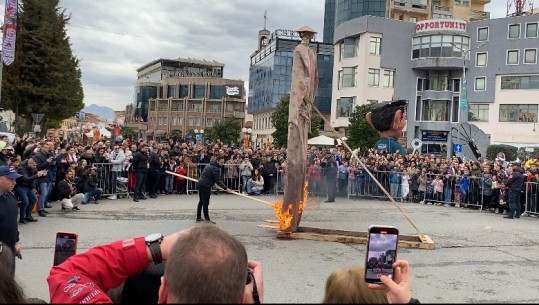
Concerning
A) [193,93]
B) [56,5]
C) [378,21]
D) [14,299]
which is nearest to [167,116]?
[193,93]

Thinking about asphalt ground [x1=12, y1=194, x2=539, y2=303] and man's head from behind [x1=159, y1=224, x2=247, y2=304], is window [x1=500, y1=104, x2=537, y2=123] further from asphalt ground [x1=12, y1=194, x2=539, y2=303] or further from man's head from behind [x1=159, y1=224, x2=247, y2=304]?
man's head from behind [x1=159, y1=224, x2=247, y2=304]

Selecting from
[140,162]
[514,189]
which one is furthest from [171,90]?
[514,189]

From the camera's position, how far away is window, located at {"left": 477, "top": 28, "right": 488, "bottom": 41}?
51594 mm

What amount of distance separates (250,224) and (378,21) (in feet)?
142

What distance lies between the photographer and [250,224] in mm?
11805

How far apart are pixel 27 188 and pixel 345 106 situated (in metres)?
43.9

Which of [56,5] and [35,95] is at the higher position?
[56,5]

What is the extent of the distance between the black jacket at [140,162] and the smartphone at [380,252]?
13.7m

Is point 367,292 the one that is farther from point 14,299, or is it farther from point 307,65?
point 307,65

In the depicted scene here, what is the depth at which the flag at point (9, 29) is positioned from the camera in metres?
18.1

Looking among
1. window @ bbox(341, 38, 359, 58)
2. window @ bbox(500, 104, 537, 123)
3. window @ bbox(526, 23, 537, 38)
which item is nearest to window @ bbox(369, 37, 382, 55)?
window @ bbox(341, 38, 359, 58)

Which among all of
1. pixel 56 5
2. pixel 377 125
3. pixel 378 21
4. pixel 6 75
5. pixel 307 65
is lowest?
pixel 377 125

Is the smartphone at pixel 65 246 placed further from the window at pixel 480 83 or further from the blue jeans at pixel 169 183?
the window at pixel 480 83

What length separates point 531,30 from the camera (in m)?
49.2
